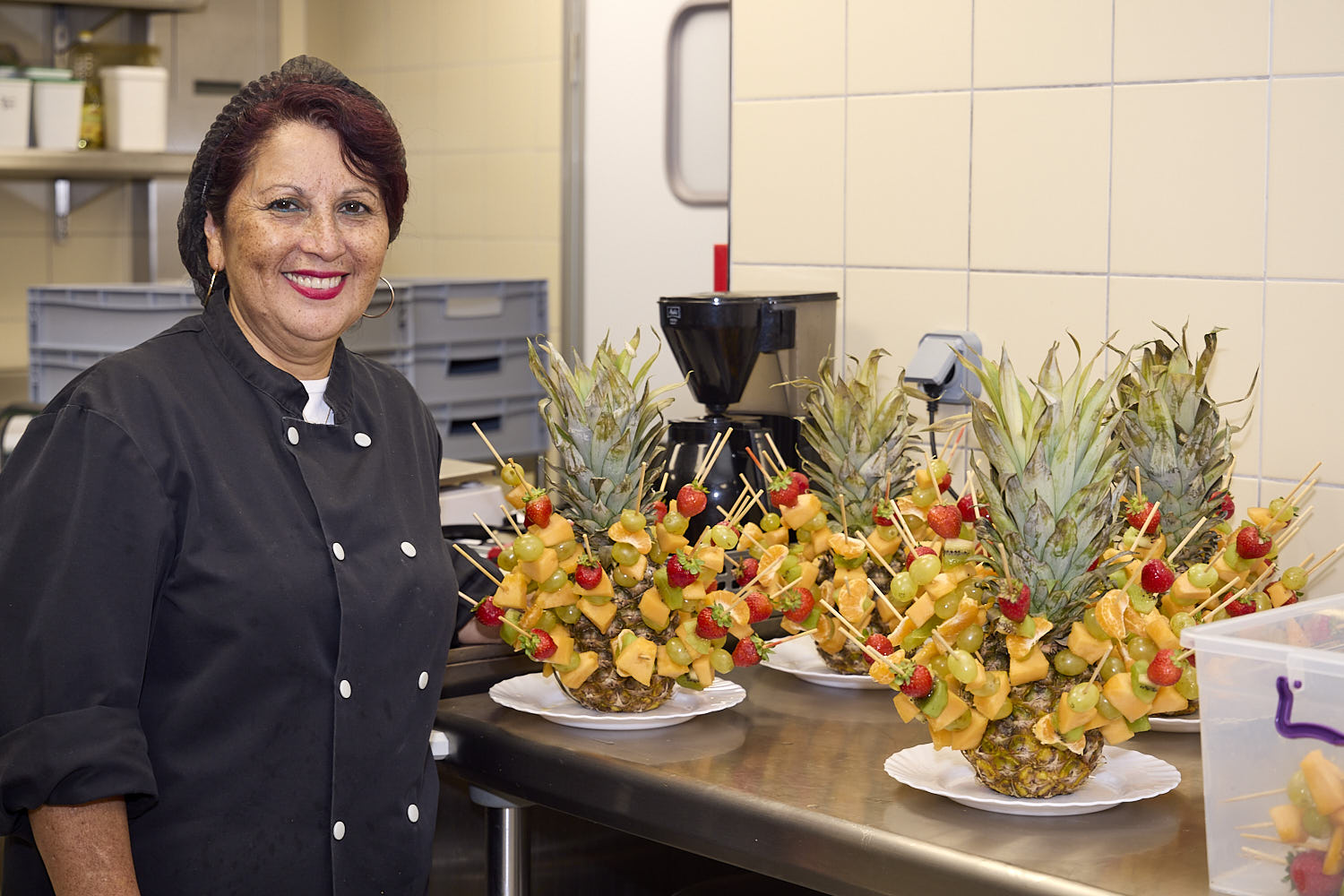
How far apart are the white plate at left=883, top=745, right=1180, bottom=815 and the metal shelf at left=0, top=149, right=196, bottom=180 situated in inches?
113

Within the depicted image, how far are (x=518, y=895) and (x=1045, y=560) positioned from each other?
0.76m

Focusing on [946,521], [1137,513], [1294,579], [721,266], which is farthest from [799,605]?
[721,266]

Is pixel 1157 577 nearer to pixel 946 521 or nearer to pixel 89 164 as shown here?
pixel 946 521

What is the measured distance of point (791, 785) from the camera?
134 centimetres

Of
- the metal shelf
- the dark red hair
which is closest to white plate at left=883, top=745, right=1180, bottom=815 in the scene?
the dark red hair

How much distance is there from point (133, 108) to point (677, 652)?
2880 mm

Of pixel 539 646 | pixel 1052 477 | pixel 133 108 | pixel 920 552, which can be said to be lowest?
pixel 539 646

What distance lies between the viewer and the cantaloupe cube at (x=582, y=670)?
4.93 feet

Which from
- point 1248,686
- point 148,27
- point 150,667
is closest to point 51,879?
point 150,667

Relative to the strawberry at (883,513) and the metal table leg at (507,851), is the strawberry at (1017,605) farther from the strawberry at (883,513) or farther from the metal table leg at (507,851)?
the metal table leg at (507,851)

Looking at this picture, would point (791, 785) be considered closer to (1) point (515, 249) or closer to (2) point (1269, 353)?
(2) point (1269, 353)

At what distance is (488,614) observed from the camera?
5.03ft

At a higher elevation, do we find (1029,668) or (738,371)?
(738,371)

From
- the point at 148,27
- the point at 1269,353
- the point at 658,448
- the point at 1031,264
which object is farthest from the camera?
the point at 148,27
